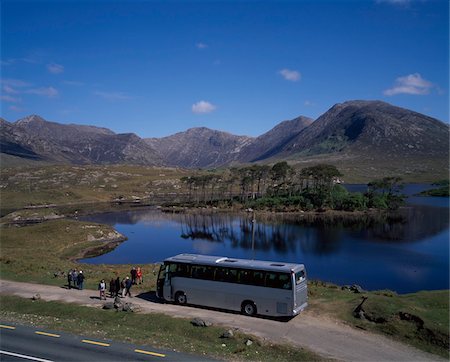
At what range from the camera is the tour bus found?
33062 millimetres

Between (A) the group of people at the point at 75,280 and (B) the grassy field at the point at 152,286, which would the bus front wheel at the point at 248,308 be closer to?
(B) the grassy field at the point at 152,286

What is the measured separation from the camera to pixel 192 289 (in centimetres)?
3722

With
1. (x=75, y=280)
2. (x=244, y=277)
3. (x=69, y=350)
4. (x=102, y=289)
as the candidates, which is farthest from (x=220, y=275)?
(x=75, y=280)

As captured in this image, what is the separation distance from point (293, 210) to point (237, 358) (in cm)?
14186

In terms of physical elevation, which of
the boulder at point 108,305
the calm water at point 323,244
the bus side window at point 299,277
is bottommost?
the calm water at point 323,244

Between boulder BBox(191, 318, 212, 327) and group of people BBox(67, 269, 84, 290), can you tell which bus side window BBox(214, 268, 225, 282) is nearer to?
boulder BBox(191, 318, 212, 327)

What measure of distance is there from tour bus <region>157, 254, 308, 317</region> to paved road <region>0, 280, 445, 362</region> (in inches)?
36.0

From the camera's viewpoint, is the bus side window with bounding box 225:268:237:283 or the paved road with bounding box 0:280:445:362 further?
the bus side window with bounding box 225:268:237:283

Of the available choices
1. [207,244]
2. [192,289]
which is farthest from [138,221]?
[192,289]

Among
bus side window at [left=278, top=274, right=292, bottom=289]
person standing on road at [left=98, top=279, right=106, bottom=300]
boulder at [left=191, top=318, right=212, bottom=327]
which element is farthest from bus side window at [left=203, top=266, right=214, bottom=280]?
person standing on road at [left=98, top=279, right=106, bottom=300]

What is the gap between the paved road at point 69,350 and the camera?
24.1 meters

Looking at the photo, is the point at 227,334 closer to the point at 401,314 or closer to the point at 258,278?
the point at 258,278

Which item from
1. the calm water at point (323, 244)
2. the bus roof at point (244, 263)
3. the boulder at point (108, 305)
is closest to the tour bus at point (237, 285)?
the bus roof at point (244, 263)

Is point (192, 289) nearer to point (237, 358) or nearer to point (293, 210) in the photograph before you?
point (237, 358)
